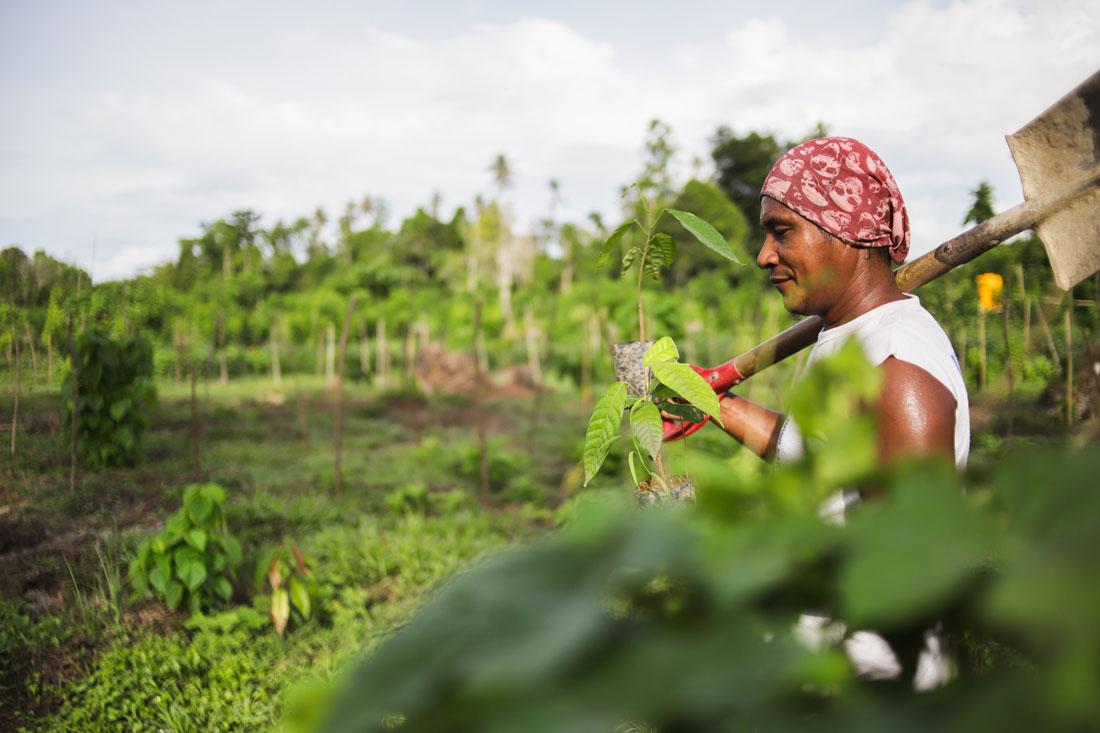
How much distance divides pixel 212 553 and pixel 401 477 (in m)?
2.98

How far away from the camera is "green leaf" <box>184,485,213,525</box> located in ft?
9.73

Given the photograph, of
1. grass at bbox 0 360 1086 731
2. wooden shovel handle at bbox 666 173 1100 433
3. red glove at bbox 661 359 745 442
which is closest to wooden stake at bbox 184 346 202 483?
grass at bbox 0 360 1086 731

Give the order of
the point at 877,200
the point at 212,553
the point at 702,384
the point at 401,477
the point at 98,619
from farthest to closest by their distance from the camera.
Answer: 1. the point at 401,477
2. the point at 212,553
3. the point at 98,619
4. the point at 877,200
5. the point at 702,384

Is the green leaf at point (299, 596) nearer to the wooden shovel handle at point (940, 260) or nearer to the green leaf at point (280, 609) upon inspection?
the green leaf at point (280, 609)

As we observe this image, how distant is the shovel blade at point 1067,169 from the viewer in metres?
1.23

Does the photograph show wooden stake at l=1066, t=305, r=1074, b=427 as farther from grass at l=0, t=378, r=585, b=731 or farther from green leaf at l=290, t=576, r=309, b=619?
green leaf at l=290, t=576, r=309, b=619

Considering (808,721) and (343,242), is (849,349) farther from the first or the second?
(343,242)

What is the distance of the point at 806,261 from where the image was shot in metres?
1.46

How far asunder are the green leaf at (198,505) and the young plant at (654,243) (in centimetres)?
237

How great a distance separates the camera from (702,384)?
51.2 inches

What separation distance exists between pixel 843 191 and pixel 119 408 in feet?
13.4

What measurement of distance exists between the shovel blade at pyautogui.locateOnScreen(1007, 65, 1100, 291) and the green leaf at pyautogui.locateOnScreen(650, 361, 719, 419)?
819mm

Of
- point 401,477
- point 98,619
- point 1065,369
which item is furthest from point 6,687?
point 1065,369

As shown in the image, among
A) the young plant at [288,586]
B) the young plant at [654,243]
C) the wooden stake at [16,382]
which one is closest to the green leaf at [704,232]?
the young plant at [654,243]
